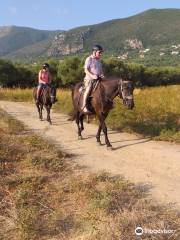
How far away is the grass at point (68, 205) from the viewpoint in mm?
6031

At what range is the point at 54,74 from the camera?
2125 inches

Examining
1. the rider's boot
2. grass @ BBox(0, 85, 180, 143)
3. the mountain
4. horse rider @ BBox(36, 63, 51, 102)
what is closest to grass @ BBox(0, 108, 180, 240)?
the rider's boot

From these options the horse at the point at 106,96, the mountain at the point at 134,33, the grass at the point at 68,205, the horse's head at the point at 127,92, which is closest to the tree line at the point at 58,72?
the horse at the point at 106,96

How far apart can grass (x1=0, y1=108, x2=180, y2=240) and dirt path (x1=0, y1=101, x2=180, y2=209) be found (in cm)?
44

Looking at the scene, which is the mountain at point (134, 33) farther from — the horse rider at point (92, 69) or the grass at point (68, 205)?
the grass at point (68, 205)

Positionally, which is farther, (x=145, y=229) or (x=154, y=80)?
(x=154, y=80)

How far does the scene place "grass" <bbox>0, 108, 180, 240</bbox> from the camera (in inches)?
237

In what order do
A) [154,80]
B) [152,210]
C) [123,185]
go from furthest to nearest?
[154,80]
[123,185]
[152,210]

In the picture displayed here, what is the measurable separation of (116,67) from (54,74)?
7.84 meters

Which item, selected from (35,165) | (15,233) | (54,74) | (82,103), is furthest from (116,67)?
(15,233)

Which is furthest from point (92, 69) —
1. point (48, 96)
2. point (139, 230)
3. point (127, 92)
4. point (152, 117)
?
point (139, 230)

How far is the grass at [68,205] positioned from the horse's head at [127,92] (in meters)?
2.92

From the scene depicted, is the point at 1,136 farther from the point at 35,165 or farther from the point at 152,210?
the point at 152,210

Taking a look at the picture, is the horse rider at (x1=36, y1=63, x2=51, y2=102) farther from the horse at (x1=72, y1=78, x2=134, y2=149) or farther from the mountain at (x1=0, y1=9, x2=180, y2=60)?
the mountain at (x1=0, y1=9, x2=180, y2=60)
